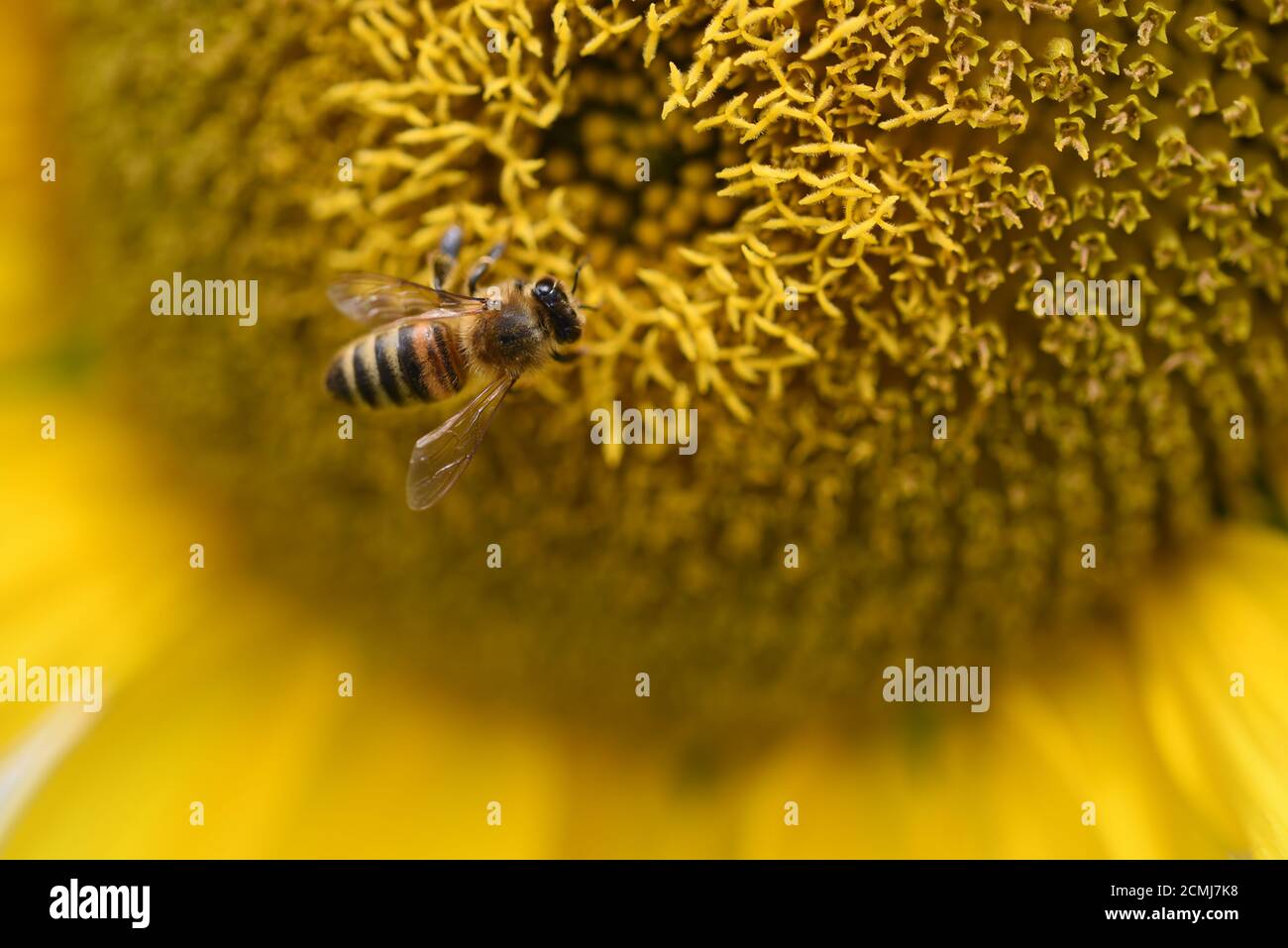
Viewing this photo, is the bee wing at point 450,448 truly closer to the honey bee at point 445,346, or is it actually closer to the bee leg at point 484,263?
the honey bee at point 445,346

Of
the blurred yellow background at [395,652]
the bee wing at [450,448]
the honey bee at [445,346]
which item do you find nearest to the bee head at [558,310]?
the honey bee at [445,346]

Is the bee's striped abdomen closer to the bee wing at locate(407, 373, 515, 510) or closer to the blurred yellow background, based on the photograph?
the bee wing at locate(407, 373, 515, 510)

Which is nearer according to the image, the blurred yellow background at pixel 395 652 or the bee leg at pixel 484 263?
the bee leg at pixel 484 263

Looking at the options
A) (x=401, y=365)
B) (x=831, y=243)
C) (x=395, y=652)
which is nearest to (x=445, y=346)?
(x=401, y=365)

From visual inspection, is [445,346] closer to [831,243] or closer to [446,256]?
[446,256]

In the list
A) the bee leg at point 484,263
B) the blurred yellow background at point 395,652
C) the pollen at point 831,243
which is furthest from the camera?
the blurred yellow background at point 395,652

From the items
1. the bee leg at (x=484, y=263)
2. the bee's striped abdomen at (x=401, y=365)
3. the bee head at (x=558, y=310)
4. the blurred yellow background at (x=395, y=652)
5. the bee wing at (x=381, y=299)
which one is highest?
the bee leg at (x=484, y=263)

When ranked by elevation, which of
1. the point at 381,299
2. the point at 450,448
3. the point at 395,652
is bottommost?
the point at 395,652

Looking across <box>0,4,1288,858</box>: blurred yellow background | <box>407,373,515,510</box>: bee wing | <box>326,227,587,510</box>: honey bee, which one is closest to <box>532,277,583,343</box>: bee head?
<box>326,227,587,510</box>: honey bee
